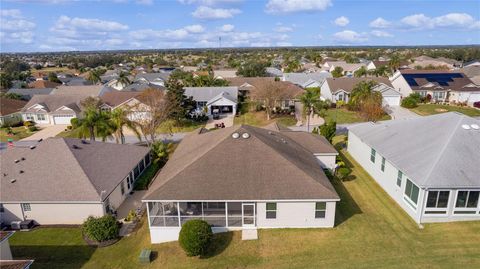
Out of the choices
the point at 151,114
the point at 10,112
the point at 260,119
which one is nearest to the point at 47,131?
the point at 10,112

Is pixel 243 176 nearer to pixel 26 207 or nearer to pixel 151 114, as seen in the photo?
pixel 26 207

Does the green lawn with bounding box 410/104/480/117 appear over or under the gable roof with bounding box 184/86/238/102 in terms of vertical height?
under

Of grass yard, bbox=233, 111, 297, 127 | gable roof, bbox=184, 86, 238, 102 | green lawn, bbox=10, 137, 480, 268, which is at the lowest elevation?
green lawn, bbox=10, 137, 480, 268

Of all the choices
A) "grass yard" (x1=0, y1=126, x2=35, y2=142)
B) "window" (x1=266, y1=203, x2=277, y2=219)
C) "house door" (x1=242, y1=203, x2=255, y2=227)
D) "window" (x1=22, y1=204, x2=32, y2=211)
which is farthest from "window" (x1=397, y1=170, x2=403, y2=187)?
"grass yard" (x1=0, y1=126, x2=35, y2=142)

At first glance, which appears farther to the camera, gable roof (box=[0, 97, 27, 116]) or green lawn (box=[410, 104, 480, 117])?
gable roof (box=[0, 97, 27, 116])

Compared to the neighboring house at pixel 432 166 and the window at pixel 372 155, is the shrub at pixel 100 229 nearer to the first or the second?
the neighboring house at pixel 432 166

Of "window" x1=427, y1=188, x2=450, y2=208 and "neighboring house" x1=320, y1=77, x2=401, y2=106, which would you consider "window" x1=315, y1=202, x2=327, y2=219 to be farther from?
"neighboring house" x1=320, y1=77, x2=401, y2=106

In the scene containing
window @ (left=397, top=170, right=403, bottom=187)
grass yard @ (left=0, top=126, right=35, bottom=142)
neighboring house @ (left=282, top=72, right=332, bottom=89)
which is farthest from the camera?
neighboring house @ (left=282, top=72, right=332, bottom=89)

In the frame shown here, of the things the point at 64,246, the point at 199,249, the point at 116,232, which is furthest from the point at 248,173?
the point at 64,246
